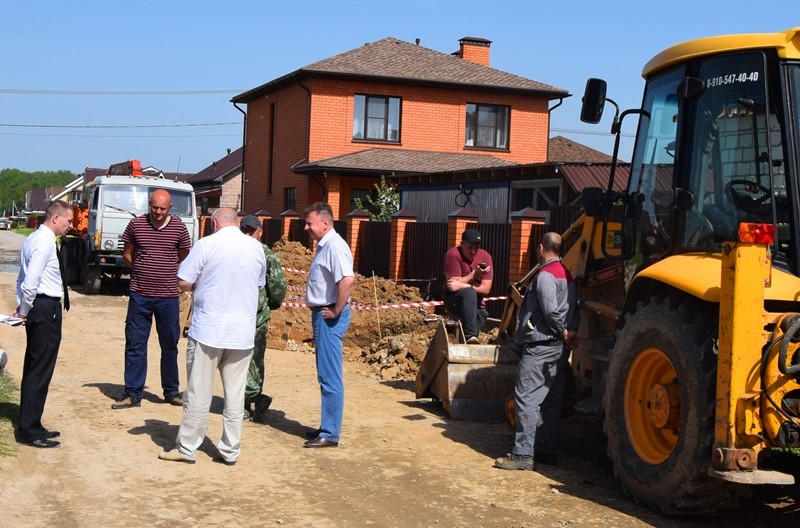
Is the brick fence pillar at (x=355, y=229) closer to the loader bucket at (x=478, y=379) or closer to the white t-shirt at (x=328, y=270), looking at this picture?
the loader bucket at (x=478, y=379)

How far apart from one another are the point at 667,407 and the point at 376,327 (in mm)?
9710

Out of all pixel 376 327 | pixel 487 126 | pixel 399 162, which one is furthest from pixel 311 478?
pixel 487 126

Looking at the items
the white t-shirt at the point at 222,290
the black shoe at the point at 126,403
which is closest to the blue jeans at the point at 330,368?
the white t-shirt at the point at 222,290

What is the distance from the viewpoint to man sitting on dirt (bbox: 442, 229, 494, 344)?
10.8 metres

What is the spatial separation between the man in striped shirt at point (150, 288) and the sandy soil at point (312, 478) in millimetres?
372

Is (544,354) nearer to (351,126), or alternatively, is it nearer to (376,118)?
(351,126)

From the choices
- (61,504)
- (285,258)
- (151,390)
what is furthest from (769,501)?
(285,258)

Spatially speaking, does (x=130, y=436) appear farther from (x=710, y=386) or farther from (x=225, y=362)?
(x=710, y=386)

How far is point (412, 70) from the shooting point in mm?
33500

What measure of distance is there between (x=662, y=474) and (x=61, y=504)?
3.67m

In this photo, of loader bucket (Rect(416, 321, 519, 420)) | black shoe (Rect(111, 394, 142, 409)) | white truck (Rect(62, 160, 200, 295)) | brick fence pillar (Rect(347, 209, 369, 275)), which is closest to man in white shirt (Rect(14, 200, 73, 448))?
black shoe (Rect(111, 394, 142, 409))

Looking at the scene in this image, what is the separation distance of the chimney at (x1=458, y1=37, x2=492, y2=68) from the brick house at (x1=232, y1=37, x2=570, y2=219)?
5.96ft

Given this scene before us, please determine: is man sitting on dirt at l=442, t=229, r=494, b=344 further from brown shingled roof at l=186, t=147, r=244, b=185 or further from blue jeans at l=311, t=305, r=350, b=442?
brown shingled roof at l=186, t=147, r=244, b=185

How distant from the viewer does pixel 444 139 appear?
33812 mm
